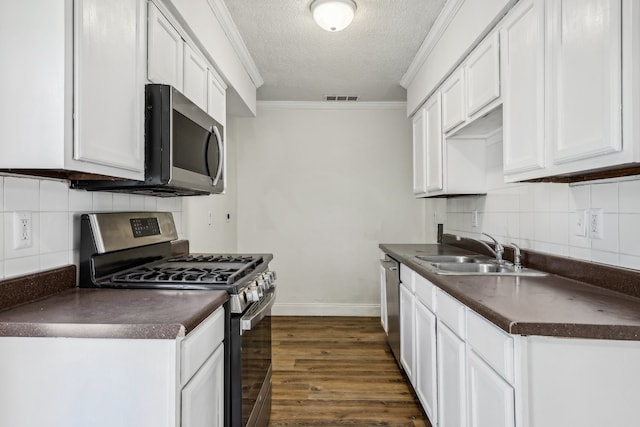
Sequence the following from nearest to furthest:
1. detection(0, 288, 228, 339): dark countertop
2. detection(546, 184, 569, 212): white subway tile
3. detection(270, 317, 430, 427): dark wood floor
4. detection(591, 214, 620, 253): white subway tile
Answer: detection(0, 288, 228, 339): dark countertop
detection(591, 214, 620, 253): white subway tile
detection(546, 184, 569, 212): white subway tile
detection(270, 317, 430, 427): dark wood floor

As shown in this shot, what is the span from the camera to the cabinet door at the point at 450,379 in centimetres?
161

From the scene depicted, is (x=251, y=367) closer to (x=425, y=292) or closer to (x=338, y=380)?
(x=425, y=292)

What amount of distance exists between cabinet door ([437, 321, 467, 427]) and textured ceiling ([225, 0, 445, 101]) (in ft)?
6.37

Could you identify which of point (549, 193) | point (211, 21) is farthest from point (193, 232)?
point (549, 193)

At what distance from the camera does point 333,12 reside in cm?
236

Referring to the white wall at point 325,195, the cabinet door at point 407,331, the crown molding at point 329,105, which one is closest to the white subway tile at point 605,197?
the cabinet door at point 407,331

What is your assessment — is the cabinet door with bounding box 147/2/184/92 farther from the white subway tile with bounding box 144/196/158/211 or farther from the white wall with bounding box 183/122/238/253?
the white wall with bounding box 183/122/238/253

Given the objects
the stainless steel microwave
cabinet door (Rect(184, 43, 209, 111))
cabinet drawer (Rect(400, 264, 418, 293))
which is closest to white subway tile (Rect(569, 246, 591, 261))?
cabinet drawer (Rect(400, 264, 418, 293))

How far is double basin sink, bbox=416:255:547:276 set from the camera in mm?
A: 1991

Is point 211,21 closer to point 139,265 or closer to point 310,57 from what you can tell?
point 310,57

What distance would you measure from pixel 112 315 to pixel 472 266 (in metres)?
2.08

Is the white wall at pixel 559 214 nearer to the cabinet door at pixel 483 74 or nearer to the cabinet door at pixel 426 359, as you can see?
the cabinet door at pixel 483 74

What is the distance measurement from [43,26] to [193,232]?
6.47 feet

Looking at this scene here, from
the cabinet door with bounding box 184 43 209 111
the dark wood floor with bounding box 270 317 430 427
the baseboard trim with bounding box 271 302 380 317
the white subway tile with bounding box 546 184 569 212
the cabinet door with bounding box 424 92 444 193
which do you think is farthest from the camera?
the baseboard trim with bounding box 271 302 380 317
